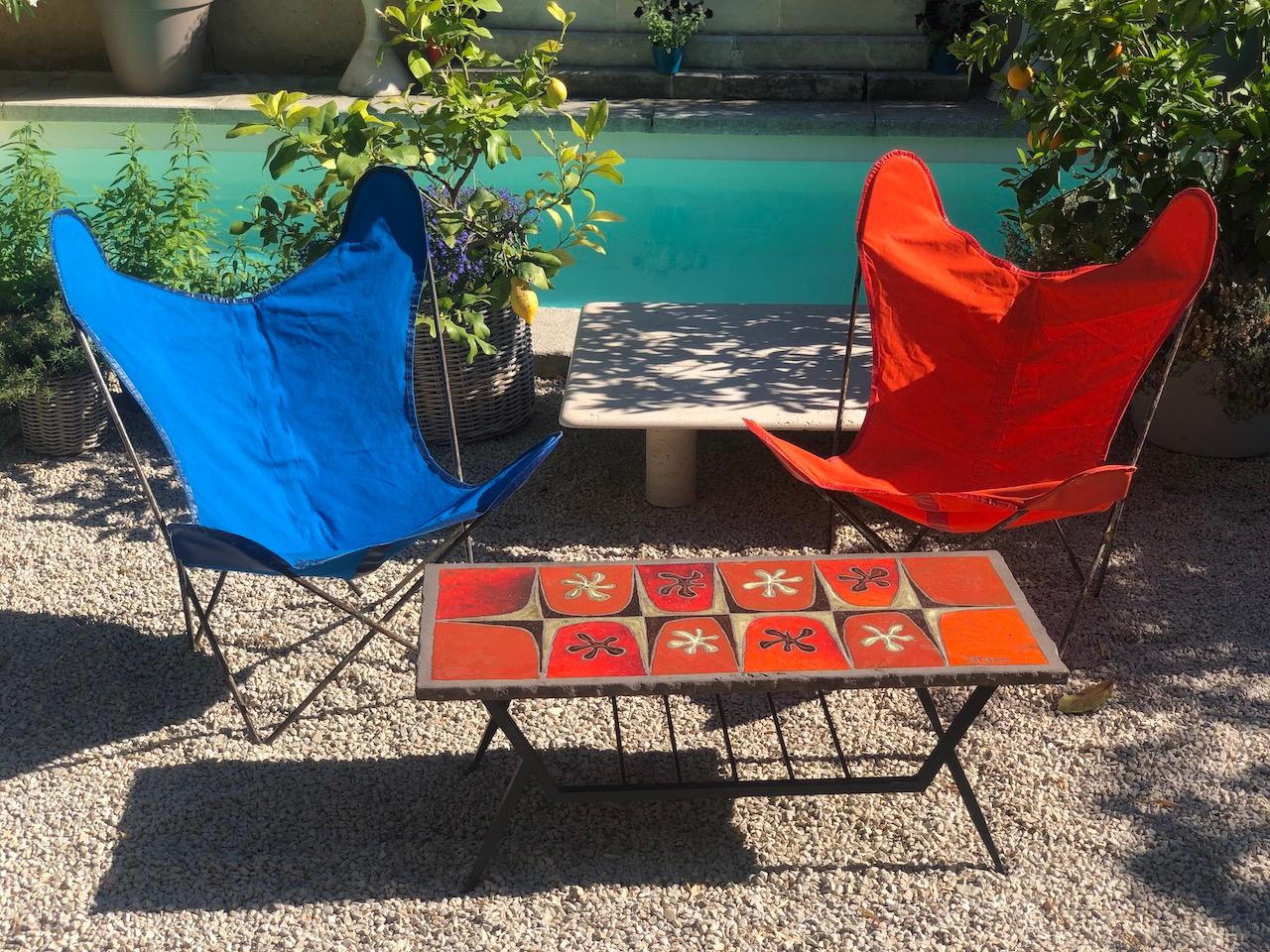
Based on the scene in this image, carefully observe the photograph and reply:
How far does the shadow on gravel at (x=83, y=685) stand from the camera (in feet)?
8.83

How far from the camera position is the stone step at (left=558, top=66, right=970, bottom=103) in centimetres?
863

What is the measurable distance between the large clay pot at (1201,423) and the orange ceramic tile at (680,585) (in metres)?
2.06

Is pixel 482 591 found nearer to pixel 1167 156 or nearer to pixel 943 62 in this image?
pixel 1167 156

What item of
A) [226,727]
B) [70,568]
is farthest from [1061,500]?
[70,568]

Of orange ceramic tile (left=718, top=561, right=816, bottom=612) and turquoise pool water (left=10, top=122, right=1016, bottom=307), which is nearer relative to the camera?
orange ceramic tile (left=718, top=561, right=816, bottom=612)

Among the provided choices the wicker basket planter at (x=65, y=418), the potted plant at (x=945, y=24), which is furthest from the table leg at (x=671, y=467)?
the potted plant at (x=945, y=24)

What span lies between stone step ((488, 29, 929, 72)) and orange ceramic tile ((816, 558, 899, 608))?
286 inches

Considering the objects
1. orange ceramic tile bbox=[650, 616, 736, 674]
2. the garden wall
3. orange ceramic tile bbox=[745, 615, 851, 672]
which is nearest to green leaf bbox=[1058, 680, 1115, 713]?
orange ceramic tile bbox=[745, 615, 851, 672]

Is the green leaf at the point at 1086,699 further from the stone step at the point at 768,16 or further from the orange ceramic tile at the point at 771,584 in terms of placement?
the stone step at the point at 768,16

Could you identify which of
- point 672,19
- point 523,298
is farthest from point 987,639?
point 672,19

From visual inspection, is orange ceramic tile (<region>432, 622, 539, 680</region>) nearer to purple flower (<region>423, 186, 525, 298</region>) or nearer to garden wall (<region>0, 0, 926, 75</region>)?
purple flower (<region>423, 186, 525, 298</region>)

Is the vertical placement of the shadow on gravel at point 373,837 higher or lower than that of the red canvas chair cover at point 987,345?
lower

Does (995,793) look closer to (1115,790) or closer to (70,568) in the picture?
(1115,790)

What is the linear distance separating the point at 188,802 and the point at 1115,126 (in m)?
2.94
